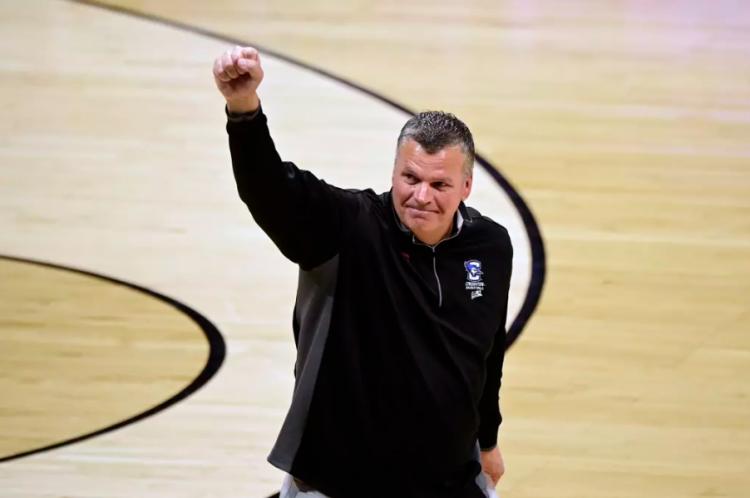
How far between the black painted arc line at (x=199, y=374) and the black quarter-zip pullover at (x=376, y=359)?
1977 millimetres

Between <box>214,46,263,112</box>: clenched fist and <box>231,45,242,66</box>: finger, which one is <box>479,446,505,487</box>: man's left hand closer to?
<box>214,46,263,112</box>: clenched fist

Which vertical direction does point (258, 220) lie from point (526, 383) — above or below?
above

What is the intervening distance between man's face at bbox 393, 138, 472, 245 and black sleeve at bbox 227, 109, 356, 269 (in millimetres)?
113

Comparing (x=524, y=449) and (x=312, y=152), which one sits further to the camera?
(x=312, y=152)

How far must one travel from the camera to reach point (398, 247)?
3.18 metres

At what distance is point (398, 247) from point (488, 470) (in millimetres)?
713

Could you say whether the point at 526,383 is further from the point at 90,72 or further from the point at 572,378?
the point at 90,72

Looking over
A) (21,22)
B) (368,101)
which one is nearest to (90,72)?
(21,22)

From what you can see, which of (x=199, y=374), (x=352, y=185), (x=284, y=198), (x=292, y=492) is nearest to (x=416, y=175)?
(x=284, y=198)

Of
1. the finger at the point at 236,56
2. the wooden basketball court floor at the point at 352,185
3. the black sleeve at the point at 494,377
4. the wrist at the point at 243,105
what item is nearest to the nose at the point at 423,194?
the black sleeve at the point at 494,377

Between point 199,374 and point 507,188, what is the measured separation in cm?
204

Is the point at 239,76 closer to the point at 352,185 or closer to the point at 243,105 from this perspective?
the point at 243,105

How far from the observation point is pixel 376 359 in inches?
124

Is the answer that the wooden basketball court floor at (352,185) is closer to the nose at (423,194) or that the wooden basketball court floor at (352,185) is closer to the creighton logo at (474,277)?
the creighton logo at (474,277)
